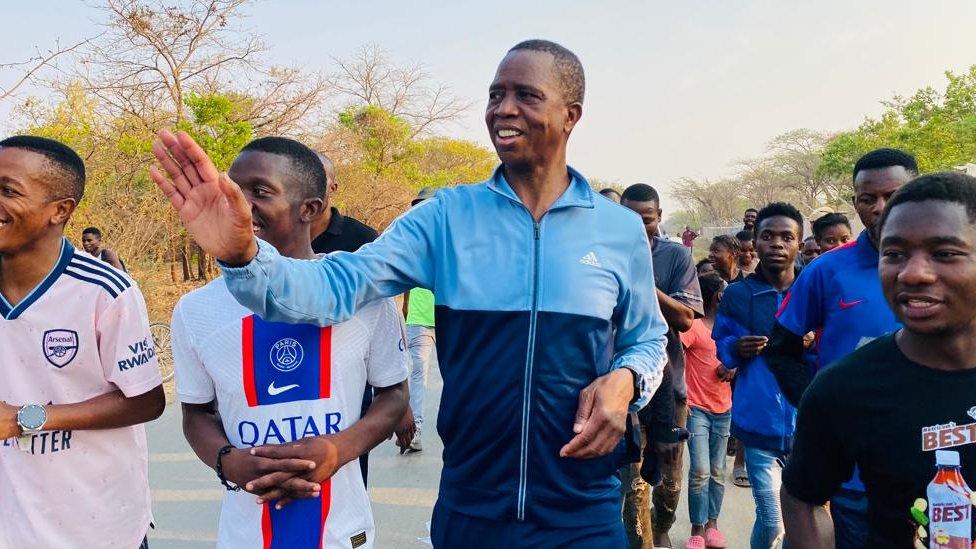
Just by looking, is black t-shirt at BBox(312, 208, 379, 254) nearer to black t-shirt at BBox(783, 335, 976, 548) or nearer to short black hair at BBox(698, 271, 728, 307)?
short black hair at BBox(698, 271, 728, 307)

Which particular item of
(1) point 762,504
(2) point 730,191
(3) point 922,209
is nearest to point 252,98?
(1) point 762,504

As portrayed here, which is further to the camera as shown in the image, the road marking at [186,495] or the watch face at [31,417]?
the road marking at [186,495]

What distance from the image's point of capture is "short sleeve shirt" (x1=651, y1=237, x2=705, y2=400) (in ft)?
13.8

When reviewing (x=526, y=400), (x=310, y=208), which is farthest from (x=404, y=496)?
(x=526, y=400)

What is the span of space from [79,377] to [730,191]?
65423mm

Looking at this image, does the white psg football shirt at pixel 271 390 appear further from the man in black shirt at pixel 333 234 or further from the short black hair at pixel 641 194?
Result: the short black hair at pixel 641 194

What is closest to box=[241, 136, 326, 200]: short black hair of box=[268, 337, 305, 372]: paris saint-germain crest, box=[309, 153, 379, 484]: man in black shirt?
box=[268, 337, 305, 372]: paris saint-germain crest

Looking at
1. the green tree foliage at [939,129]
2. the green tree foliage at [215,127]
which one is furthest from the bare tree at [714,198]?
the green tree foliage at [215,127]

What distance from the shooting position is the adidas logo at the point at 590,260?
2.15 meters

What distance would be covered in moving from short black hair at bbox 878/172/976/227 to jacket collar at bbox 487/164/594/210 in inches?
32.0

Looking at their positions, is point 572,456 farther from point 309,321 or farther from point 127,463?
point 127,463

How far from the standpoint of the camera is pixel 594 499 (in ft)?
7.13

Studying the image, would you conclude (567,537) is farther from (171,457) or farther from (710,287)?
(171,457)

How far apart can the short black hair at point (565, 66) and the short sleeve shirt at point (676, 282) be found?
6.96 feet
